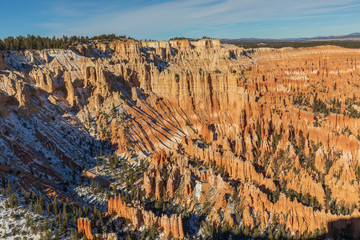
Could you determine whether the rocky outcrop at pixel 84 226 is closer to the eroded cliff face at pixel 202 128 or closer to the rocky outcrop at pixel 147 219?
the rocky outcrop at pixel 147 219

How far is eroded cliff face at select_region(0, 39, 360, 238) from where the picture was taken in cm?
3497

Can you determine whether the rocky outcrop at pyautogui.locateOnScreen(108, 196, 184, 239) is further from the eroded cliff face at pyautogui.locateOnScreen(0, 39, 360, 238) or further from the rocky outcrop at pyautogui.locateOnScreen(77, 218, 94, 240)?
the rocky outcrop at pyautogui.locateOnScreen(77, 218, 94, 240)

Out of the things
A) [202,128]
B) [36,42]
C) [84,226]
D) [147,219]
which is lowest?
[147,219]

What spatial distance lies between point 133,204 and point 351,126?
38.1 m

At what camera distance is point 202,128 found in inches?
2170

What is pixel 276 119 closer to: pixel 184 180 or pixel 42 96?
pixel 184 180

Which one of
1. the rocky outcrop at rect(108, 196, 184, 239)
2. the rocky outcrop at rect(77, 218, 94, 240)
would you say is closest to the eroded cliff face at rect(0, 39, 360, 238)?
the rocky outcrop at rect(108, 196, 184, 239)

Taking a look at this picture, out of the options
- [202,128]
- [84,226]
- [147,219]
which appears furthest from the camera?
[202,128]

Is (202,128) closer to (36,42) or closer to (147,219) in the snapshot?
(147,219)

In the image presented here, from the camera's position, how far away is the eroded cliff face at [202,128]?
115 ft

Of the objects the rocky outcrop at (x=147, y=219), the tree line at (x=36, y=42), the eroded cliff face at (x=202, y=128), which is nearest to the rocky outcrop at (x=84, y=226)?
the rocky outcrop at (x=147, y=219)

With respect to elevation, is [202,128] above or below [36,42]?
below

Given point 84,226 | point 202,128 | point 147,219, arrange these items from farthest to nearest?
point 202,128
point 147,219
point 84,226

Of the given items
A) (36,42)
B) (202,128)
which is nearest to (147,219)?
(202,128)
